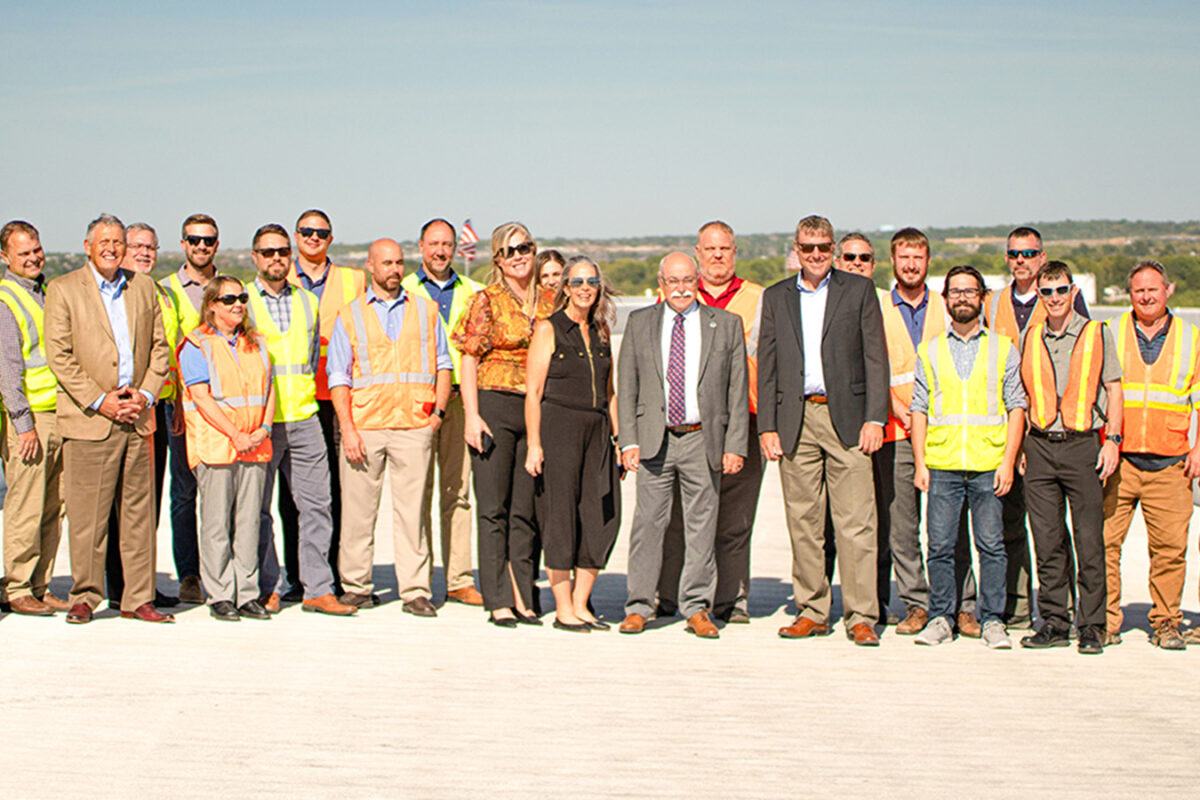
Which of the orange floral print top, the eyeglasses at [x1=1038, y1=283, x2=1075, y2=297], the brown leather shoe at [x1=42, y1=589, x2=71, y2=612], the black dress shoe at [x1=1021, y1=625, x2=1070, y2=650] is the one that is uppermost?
the eyeglasses at [x1=1038, y1=283, x2=1075, y2=297]

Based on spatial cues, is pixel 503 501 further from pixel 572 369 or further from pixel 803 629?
pixel 803 629

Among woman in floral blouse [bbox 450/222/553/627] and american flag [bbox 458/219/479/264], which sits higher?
american flag [bbox 458/219/479/264]

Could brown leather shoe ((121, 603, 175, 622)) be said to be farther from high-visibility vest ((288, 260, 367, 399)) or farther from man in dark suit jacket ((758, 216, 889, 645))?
man in dark suit jacket ((758, 216, 889, 645))

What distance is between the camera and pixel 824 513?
7.46 metres

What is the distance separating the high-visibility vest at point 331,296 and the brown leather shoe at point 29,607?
1.82 m

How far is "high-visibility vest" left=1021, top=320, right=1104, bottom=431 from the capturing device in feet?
23.0

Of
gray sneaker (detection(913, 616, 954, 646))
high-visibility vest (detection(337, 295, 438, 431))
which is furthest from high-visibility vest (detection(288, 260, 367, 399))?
gray sneaker (detection(913, 616, 954, 646))

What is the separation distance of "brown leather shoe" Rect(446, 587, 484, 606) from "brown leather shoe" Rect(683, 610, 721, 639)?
1.29 metres

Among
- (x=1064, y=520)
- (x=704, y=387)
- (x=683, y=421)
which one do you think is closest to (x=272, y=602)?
(x=683, y=421)

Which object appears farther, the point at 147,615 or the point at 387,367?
the point at 387,367

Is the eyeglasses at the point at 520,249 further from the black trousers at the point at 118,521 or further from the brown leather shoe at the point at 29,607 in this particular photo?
the brown leather shoe at the point at 29,607

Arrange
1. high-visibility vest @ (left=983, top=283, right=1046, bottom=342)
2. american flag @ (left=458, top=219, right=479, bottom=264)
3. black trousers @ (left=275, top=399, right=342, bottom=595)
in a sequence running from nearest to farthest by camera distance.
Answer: high-visibility vest @ (left=983, top=283, right=1046, bottom=342) → black trousers @ (left=275, top=399, right=342, bottom=595) → american flag @ (left=458, top=219, right=479, bottom=264)

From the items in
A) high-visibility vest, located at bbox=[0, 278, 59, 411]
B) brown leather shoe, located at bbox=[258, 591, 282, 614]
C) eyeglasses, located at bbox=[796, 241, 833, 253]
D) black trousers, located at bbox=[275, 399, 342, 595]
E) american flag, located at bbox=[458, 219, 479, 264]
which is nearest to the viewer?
eyeglasses, located at bbox=[796, 241, 833, 253]

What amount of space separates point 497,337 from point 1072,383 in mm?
2924
